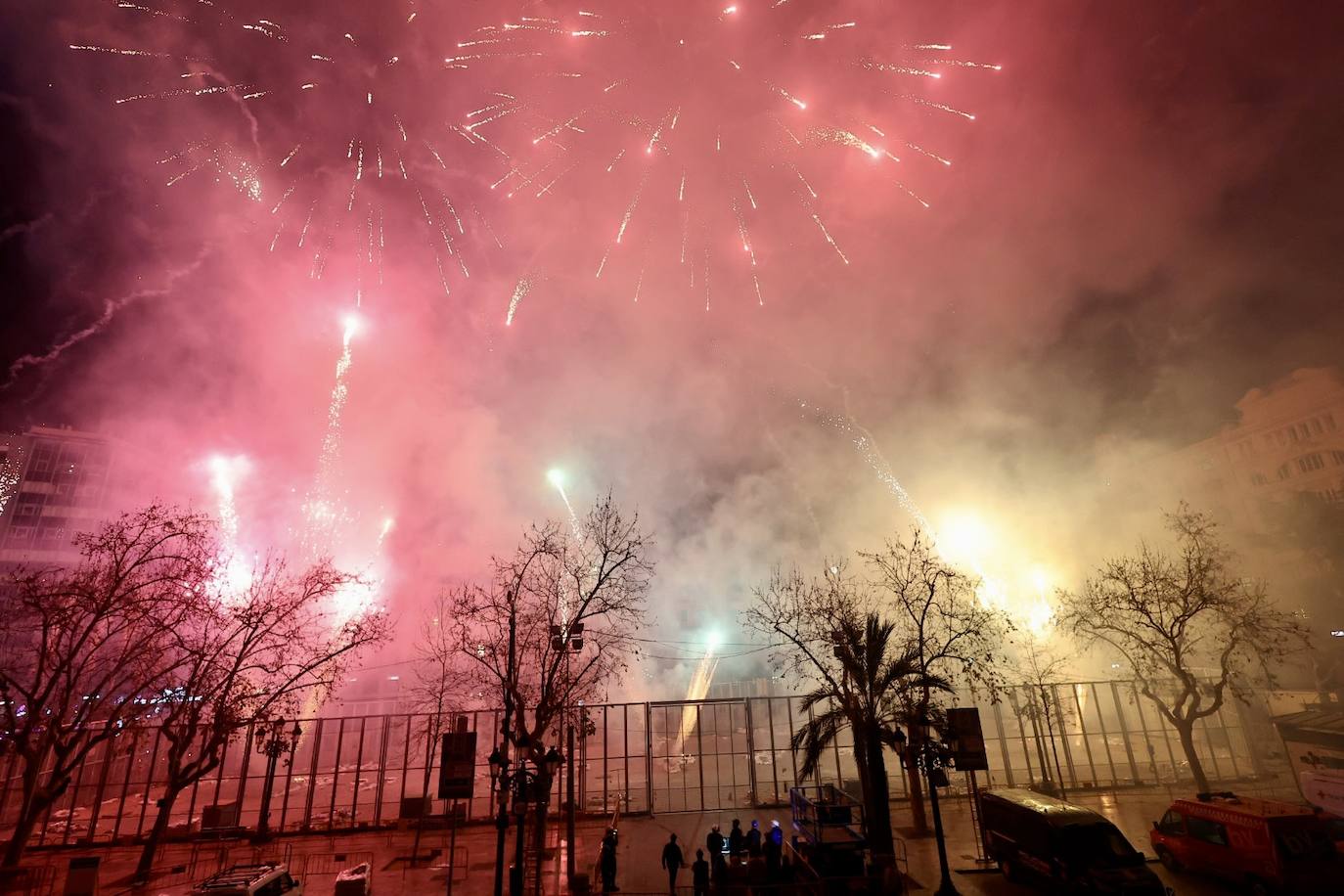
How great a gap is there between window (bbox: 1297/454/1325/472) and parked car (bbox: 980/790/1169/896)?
151 ft

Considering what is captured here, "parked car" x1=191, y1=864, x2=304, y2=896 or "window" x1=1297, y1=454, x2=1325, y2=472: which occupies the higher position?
"window" x1=1297, y1=454, x2=1325, y2=472

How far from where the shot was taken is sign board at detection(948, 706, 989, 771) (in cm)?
1686

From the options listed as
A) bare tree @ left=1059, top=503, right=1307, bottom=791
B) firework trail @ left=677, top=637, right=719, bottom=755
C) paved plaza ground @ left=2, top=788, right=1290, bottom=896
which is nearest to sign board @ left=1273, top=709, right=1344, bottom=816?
bare tree @ left=1059, top=503, right=1307, bottom=791

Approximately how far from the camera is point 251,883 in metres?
14.8

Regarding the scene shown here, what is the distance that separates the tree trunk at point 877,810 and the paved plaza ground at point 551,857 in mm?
1250

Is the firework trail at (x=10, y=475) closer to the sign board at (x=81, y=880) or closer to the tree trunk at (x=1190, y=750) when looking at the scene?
the sign board at (x=81, y=880)

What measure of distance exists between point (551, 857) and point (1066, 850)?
673 inches

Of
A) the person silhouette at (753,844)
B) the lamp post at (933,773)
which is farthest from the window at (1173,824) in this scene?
the person silhouette at (753,844)

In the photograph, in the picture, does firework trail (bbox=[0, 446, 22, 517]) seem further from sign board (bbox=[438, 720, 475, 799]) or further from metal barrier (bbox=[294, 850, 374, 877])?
sign board (bbox=[438, 720, 475, 799])

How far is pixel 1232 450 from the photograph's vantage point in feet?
160

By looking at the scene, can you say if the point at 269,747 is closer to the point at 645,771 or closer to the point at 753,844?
the point at 753,844

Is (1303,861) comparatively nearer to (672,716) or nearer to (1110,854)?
(1110,854)

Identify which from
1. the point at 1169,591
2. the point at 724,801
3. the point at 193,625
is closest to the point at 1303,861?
the point at 1169,591

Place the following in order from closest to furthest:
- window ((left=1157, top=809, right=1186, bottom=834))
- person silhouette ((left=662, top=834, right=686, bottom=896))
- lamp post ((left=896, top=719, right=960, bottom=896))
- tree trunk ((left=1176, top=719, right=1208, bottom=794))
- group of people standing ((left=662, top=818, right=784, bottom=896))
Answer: lamp post ((left=896, top=719, right=960, bottom=896)) → group of people standing ((left=662, top=818, right=784, bottom=896)) → window ((left=1157, top=809, right=1186, bottom=834)) → person silhouette ((left=662, top=834, right=686, bottom=896)) → tree trunk ((left=1176, top=719, right=1208, bottom=794))
